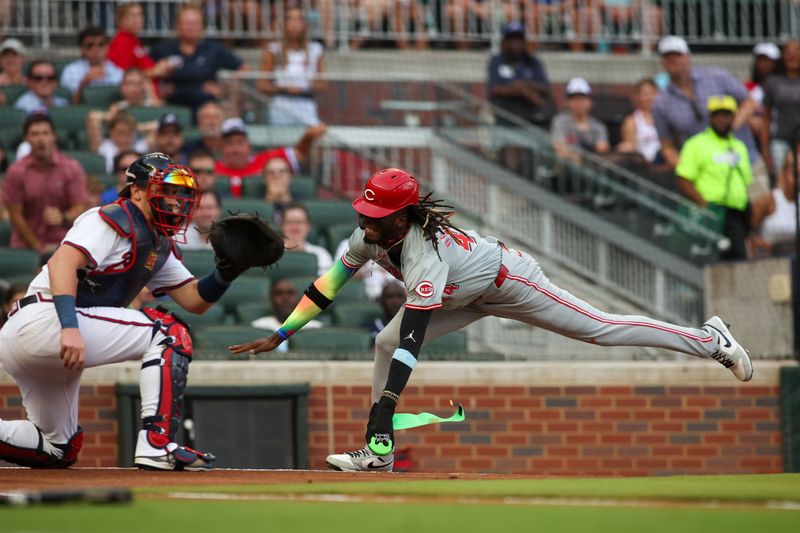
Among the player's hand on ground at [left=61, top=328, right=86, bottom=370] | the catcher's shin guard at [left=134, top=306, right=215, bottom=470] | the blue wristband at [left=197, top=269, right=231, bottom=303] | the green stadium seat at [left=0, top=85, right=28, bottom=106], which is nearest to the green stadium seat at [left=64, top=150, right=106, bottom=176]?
the green stadium seat at [left=0, top=85, right=28, bottom=106]

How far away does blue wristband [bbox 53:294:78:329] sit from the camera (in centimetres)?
668

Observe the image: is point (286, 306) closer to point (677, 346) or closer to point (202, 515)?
point (677, 346)

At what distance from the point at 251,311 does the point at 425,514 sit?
6.04 metres

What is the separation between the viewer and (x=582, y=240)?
41.9 ft

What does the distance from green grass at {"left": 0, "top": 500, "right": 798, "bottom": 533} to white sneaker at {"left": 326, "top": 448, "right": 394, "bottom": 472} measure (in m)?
1.99

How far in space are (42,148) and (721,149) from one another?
19.1 feet

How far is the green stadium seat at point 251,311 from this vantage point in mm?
10961

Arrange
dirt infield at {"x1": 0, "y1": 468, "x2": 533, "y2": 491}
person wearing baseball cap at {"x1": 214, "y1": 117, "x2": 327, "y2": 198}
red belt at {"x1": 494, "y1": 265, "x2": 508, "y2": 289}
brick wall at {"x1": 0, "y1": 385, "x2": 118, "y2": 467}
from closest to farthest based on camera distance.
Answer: dirt infield at {"x1": 0, "y1": 468, "x2": 533, "y2": 491}
red belt at {"x1": 494, "y1": 265, "x2": 508, "y2": 289}
brick wall at {"x1": 0, "y1": 385, "x2": 118, "y2": 467}
person wearing baseball cap at {"x1": 214, "y1": 117, "x2": 327, "y2": 198}

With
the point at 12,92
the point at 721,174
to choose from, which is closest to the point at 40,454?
the point at 12,92

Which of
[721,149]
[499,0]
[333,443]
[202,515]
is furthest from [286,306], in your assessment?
[499,0]

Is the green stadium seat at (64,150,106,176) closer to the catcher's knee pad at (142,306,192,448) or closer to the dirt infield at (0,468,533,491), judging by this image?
the dirt infield at (0,468,533,491)

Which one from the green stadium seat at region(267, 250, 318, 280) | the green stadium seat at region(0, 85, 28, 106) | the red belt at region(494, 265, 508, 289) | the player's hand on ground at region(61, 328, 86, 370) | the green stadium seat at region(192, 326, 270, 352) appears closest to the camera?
the player's hand on ground at region(61, 328, 86, 370)

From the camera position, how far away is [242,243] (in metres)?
7.50

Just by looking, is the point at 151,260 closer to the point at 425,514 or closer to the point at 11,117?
the point at 425,514
